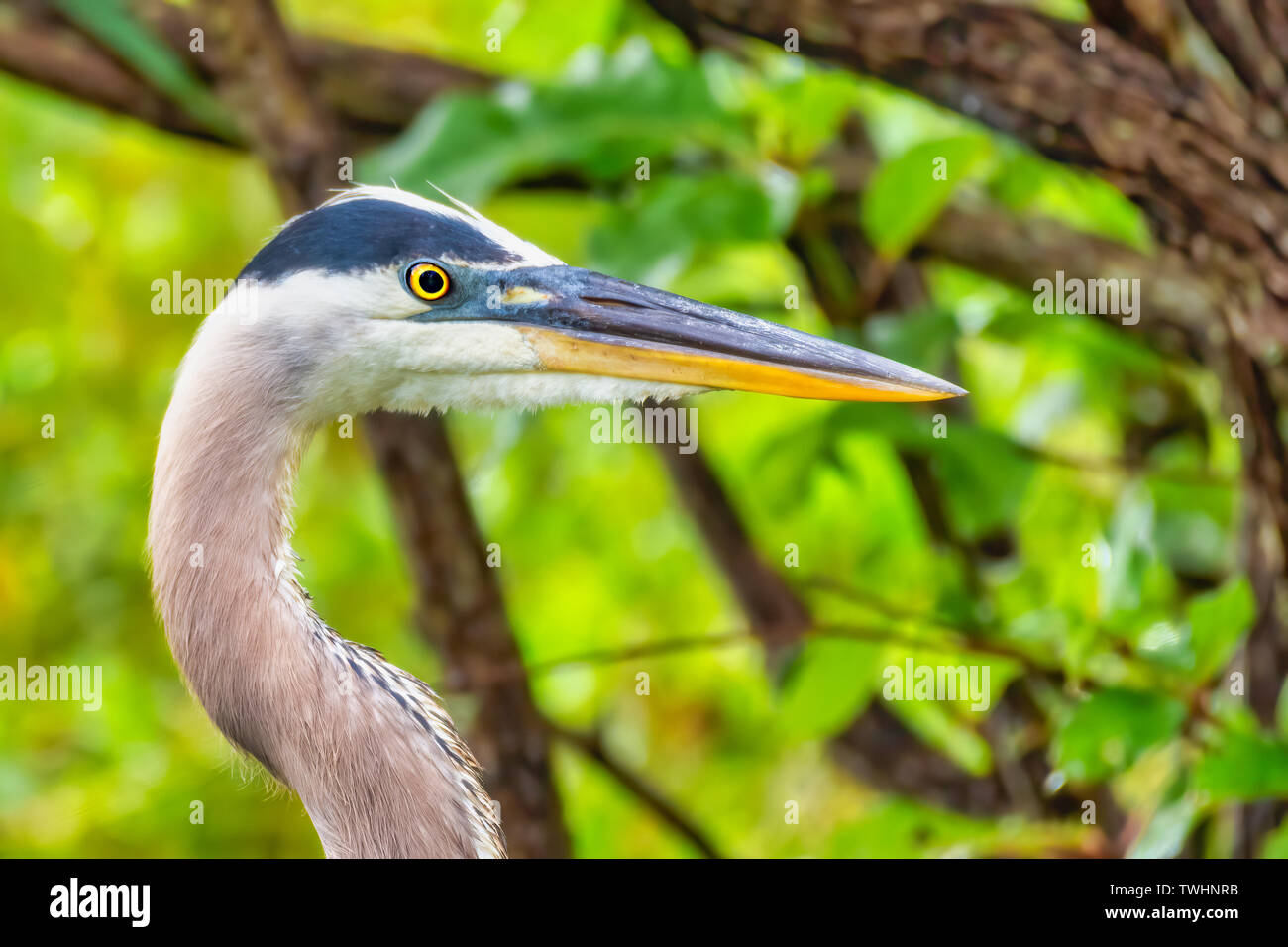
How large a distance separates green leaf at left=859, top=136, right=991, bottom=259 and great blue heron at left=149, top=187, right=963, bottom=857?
60 cm

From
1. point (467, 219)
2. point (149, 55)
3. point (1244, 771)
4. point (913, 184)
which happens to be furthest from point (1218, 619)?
point (149, 55)

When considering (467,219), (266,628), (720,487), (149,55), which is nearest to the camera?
(266,628)

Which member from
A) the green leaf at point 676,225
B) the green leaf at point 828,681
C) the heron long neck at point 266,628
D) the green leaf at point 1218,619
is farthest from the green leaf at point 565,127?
the green leaf at point 1218,619

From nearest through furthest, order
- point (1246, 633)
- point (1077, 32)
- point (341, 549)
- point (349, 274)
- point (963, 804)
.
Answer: point (349, 274) → point (1077, 32) → point (1246, 633) → point (963, 804) → point (341, 549)

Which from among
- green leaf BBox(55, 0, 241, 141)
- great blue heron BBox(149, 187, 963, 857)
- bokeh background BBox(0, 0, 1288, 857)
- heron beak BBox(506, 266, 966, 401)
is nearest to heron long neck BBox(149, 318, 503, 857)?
great blue heron BBox(149, 187, 963, 857)

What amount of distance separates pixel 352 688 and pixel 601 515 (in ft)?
5.46

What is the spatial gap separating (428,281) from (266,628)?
17.0 inches

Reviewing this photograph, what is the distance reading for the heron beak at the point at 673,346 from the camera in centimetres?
153

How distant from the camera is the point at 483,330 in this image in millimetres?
1523

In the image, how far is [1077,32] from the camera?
191 cm

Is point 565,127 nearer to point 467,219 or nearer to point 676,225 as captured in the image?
point 676,225

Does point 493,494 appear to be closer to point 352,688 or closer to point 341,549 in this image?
point 341,549

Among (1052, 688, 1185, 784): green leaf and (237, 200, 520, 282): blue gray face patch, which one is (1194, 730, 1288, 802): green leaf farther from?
(237, 200, 520, 282): blue gray face patch
